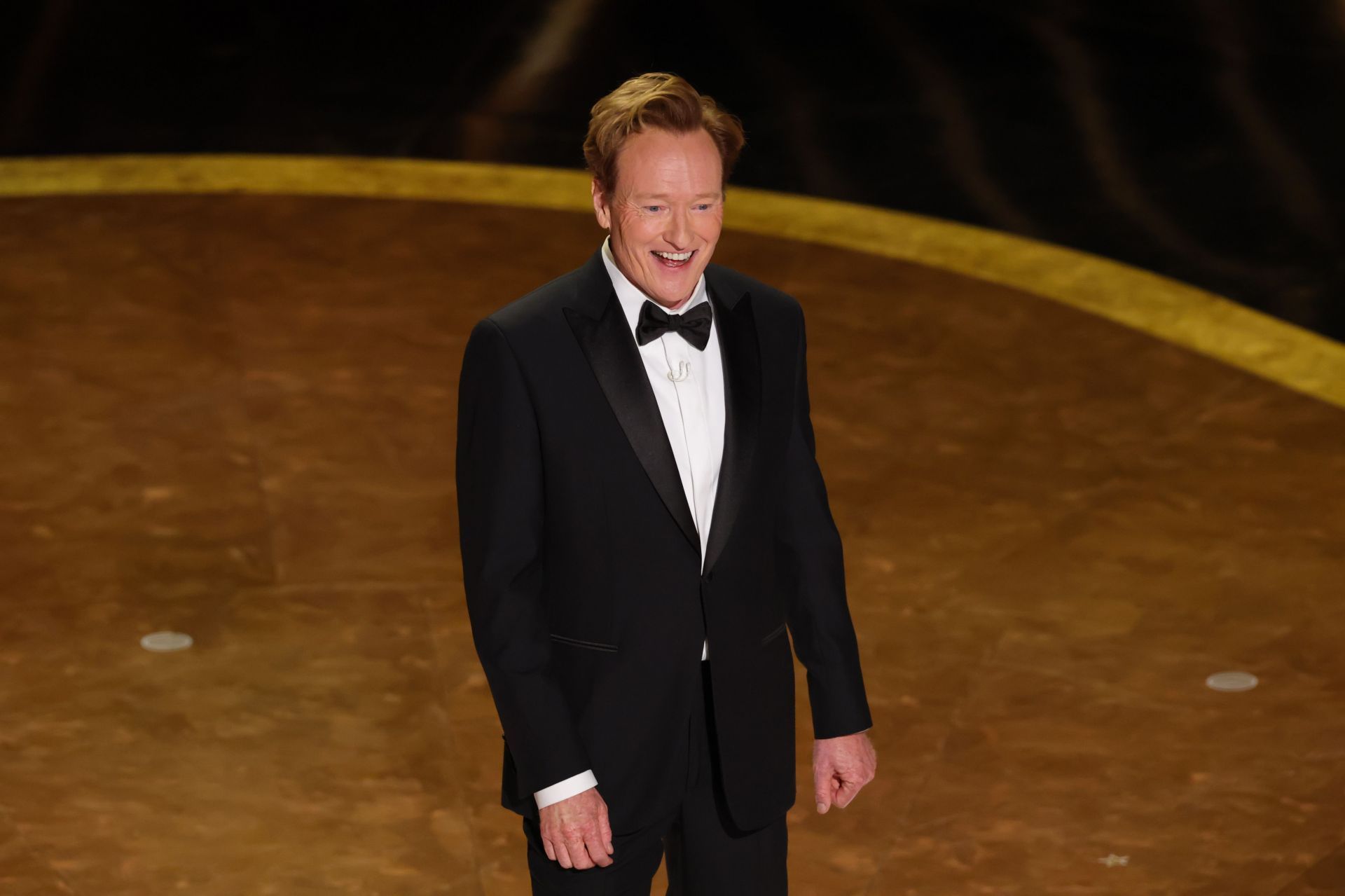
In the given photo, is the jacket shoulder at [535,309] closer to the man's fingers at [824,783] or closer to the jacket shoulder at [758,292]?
the jacket shoulder at [758,292]

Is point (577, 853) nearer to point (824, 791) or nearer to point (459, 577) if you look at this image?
point (824, 791)

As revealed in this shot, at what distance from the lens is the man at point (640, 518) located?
2.29m

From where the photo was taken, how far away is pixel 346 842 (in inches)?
143

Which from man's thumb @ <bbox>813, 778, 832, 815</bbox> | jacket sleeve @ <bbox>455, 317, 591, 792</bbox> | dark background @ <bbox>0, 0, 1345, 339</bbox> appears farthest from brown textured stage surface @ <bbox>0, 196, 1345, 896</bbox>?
jacket sleeve @ <bbox>455, 317, 591, 792</bbox>

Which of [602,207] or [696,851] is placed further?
[696,851]

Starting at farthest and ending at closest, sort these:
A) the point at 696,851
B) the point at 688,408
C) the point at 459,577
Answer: the point at 459,577 < the point at 696,851 < the point at 688,408

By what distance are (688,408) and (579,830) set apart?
52 cm

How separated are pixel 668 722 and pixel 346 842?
145cm

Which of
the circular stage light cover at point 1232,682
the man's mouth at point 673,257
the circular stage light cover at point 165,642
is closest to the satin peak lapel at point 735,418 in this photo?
the man's mouth at point 673,257

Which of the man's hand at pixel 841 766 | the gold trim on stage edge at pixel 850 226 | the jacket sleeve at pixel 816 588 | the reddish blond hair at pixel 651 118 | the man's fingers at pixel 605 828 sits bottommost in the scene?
the man's fingers at pixel 605 828

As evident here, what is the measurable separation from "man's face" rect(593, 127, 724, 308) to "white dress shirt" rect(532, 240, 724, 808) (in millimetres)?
40

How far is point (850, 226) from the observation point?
6.84m

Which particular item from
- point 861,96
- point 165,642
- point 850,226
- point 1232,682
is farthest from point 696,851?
point 861,96

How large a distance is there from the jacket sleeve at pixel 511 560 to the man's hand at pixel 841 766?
1.23 feet
